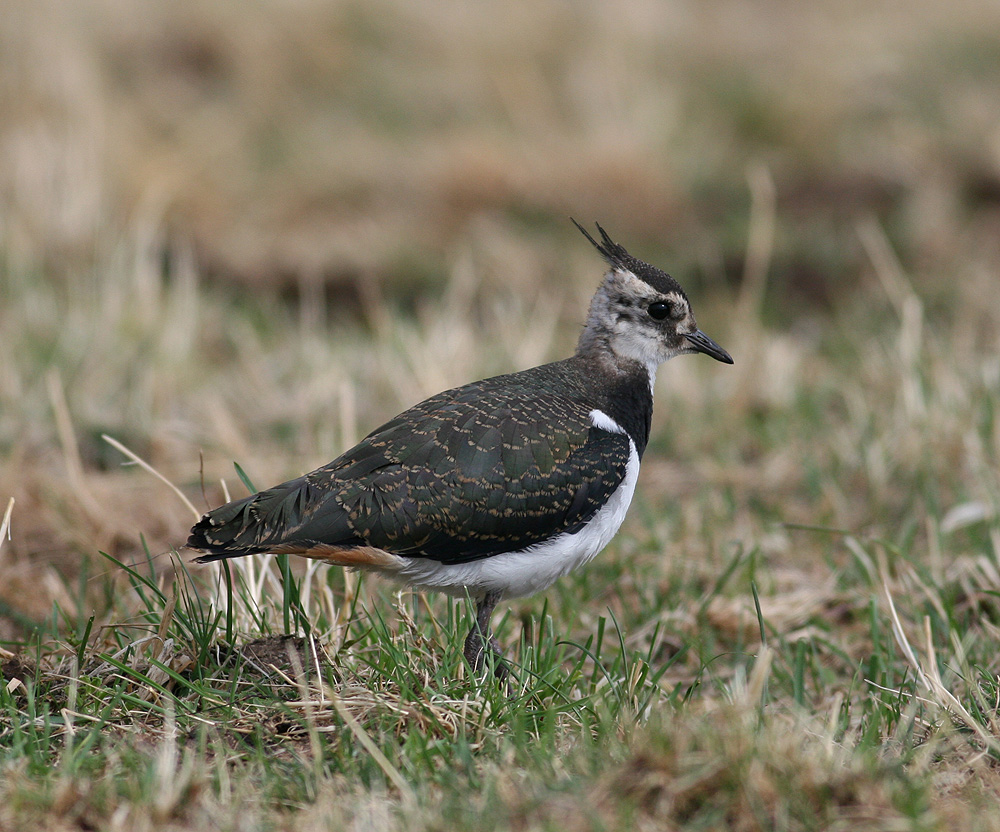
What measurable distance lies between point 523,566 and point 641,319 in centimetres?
122

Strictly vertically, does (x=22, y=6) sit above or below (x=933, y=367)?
above

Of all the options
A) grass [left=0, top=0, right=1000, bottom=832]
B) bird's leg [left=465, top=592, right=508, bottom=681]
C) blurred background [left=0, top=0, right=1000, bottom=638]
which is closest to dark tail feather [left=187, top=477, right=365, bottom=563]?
grass [left=0, top=0, right=1000, bottom=832]

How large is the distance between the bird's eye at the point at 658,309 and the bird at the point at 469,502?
0.49 meters

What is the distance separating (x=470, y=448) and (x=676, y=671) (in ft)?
4.20

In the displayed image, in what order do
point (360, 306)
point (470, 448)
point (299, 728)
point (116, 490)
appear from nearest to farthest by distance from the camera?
point (299, 728) → point (470, 448) → point (116, 490) → point (360, 306)

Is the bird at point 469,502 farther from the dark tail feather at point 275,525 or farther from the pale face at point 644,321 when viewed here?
the pale face at point 644,321

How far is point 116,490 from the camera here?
17.8 ft

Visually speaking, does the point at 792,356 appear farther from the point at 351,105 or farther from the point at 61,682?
the point at 351,105

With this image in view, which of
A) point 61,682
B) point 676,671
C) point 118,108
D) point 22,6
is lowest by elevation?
point 676,671

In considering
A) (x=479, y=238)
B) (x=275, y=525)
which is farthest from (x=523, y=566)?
(x=479, y=238)

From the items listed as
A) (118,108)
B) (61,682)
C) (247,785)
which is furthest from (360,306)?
(247,785)

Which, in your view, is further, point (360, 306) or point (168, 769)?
point (360, 306)

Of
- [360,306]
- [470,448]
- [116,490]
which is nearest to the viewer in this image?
[470,448]

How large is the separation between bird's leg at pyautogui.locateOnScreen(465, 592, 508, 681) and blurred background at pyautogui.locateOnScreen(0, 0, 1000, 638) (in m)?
1.13
